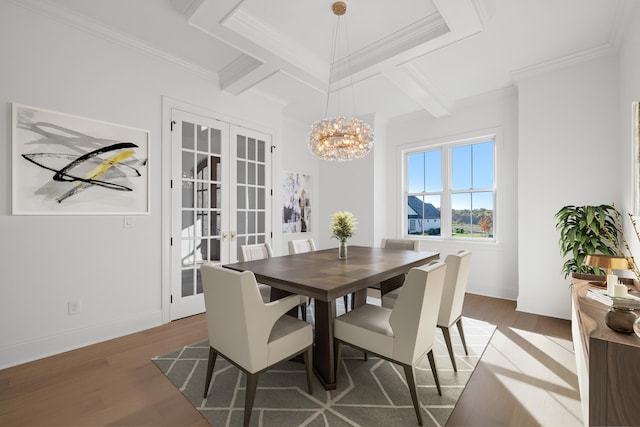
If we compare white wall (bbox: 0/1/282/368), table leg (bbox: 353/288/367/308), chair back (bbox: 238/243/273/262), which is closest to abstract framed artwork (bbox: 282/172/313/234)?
chair back (bbox: 238/243/273/262)

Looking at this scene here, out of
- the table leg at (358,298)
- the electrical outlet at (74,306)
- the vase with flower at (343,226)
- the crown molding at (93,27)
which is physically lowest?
the electrical outlet at (74,306)

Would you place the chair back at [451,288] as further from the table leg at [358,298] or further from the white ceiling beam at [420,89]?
the white ceiling beam at [420,89]

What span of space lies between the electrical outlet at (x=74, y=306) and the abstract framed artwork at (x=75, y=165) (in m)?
0.82

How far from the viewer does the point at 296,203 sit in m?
5.48

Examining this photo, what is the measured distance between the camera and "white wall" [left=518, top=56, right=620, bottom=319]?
315 centimetres

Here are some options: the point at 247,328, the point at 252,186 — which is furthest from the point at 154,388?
the point at 252,186

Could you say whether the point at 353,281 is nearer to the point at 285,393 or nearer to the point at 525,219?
the point at 285,393

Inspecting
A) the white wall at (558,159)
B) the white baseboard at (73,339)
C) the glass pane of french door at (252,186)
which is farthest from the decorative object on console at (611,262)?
the white baseboard at (73,339)

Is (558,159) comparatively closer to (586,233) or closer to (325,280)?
(586,233)

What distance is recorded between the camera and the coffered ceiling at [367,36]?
97.6 inches

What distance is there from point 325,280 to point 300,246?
1.75m

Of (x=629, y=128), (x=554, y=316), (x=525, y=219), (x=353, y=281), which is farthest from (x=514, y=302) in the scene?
(x=353, y=281)

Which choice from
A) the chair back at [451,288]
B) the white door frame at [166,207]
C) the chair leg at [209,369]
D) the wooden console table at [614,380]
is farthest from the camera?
the white door frame at [166,207]

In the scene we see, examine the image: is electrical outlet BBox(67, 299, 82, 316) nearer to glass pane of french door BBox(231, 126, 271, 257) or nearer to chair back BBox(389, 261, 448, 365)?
glass pane of french door BBox(231, 126, 271, 257)
